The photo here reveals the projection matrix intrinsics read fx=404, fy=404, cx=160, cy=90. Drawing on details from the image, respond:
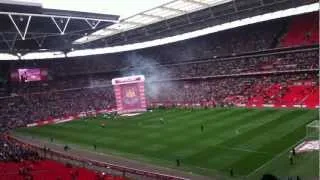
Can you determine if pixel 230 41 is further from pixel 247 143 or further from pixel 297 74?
pixel 247 143

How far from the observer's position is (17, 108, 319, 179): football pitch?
85.6ft

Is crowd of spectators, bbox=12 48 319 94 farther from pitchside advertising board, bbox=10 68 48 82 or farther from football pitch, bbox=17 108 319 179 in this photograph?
football pitch, bbox=17 108 319 179

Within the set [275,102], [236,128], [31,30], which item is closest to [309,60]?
[275,102]

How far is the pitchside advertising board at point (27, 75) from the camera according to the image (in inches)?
2670

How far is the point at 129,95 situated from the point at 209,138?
24149 mm

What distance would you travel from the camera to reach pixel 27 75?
68875 millimetres

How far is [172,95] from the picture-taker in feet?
228

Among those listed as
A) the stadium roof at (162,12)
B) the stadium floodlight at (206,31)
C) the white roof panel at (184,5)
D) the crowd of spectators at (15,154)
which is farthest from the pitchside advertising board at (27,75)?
the crowd of spectators at (15,154)

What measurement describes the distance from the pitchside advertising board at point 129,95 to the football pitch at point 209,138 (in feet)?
9.30

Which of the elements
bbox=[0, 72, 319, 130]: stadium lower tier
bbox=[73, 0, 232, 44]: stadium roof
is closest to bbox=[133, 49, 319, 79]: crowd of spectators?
bbox=[0, 72, 319, 130]: stadium lower tier

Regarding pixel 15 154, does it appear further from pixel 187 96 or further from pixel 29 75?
pixel 29 75

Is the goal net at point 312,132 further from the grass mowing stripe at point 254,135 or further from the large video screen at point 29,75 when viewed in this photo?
the large video screen at point 29,75

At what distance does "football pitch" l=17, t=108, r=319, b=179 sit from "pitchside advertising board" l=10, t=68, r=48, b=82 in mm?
15612

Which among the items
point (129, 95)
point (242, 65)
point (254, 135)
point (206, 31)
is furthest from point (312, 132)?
point (206, 31)
